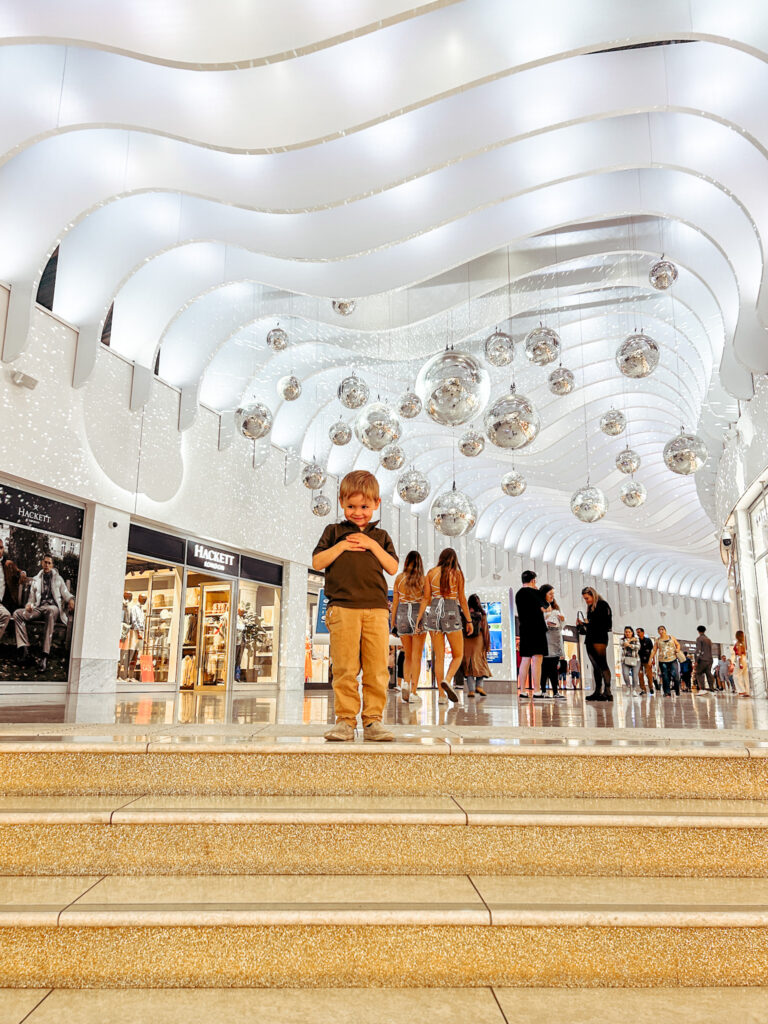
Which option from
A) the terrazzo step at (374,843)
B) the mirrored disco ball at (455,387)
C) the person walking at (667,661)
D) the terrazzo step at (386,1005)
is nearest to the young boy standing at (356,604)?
the terrazzo step at (374,843)

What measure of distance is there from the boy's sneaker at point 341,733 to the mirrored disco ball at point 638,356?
22.4 feet

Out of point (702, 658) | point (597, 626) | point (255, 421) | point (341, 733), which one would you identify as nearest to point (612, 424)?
point (597, 626)

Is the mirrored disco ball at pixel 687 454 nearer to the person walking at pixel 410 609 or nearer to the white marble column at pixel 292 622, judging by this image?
the person walking at pixel 410 609

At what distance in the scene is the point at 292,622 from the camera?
2008 cm

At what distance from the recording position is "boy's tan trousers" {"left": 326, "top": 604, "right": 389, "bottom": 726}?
15.3 ft

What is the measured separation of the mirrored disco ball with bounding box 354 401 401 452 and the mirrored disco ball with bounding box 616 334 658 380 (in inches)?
124

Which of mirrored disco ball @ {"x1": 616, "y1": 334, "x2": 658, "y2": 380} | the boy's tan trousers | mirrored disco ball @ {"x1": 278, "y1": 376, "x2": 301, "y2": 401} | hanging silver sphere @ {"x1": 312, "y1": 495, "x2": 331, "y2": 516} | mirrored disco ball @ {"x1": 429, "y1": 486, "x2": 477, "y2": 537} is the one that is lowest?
the boy's tan trousers

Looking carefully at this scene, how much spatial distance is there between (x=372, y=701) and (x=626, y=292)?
13916 millimetres

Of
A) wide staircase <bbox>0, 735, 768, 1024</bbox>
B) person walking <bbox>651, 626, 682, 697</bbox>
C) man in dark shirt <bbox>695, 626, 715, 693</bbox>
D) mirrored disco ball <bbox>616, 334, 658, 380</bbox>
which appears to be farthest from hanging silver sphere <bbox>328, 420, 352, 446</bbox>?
man in dark shirt <bbox>695, 626, 715, 693</bbox>

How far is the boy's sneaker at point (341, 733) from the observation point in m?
4.35

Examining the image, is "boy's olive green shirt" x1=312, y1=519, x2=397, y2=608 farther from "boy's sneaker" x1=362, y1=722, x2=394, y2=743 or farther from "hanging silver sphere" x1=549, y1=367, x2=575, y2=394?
"hanging silver sphere" x1=549, y1=367, x2=575, y2=394

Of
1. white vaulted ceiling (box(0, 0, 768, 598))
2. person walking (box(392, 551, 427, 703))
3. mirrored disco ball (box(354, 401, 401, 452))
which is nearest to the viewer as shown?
white vaulted ceiling (box(0, 0, 768, 598))

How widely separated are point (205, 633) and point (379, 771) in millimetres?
14232

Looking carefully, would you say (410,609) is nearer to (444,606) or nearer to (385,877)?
(444,606)
